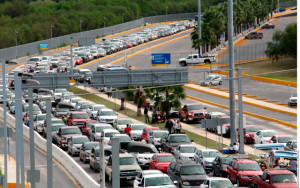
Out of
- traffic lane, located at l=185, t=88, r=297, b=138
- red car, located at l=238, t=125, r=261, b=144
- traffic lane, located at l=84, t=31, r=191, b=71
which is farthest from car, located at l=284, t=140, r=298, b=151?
traffic lane, located at l=84, t=31, r=191, b=71

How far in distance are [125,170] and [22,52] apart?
9634 cm

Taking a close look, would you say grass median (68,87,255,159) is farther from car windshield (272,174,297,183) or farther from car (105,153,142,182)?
car windshield (272,174,297,183)

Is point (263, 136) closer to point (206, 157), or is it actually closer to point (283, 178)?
point (206, 157)

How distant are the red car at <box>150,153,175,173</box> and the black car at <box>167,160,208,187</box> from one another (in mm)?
2399

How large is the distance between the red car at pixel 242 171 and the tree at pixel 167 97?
2222 centimetres

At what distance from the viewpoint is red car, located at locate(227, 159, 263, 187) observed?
102ft

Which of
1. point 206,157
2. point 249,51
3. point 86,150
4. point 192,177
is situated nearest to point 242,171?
point 192,177

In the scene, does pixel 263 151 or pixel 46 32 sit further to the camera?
pixel 46 32

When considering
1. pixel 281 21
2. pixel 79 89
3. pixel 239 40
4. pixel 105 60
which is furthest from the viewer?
pixel 281 21

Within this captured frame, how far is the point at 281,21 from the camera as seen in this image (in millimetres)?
155750

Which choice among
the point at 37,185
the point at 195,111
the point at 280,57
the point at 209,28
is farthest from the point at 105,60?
the point at 37,185

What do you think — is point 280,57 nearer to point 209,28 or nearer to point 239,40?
point 209,28

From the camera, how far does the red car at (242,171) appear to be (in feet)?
102

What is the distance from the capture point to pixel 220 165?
1348 inches
